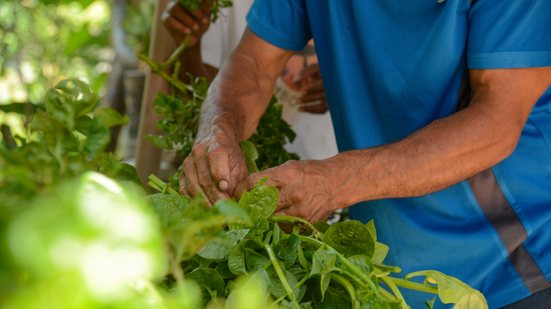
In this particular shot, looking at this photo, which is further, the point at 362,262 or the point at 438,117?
the point at 438,117

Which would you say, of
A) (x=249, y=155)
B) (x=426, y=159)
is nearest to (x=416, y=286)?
(x=426, y=159)

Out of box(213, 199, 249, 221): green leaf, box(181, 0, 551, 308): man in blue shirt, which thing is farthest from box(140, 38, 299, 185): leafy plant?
box(213, 199, 249, 221): green leaf

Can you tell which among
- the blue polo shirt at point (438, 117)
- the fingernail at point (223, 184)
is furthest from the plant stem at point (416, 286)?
the blue polo shirt at point (438, 117)

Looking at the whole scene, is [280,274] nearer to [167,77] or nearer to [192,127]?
[192,127]

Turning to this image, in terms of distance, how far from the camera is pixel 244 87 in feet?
4.51

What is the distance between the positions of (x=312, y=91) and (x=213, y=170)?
0.98 metres

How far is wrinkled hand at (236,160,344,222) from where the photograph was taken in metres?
0.95

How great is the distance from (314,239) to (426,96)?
0.51m

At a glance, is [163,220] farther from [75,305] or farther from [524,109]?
[524,109]

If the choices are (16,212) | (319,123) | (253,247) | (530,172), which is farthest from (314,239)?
(319,123)

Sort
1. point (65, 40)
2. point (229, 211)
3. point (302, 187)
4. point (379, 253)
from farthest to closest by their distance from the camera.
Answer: point (65, 40), point (302, 187), point (379, 253), point (229, 211)

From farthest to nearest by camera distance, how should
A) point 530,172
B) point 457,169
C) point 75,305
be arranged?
point 530,172
point 457,169
point 75,305

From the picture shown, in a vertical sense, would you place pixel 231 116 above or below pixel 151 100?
above

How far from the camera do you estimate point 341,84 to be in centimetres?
132
